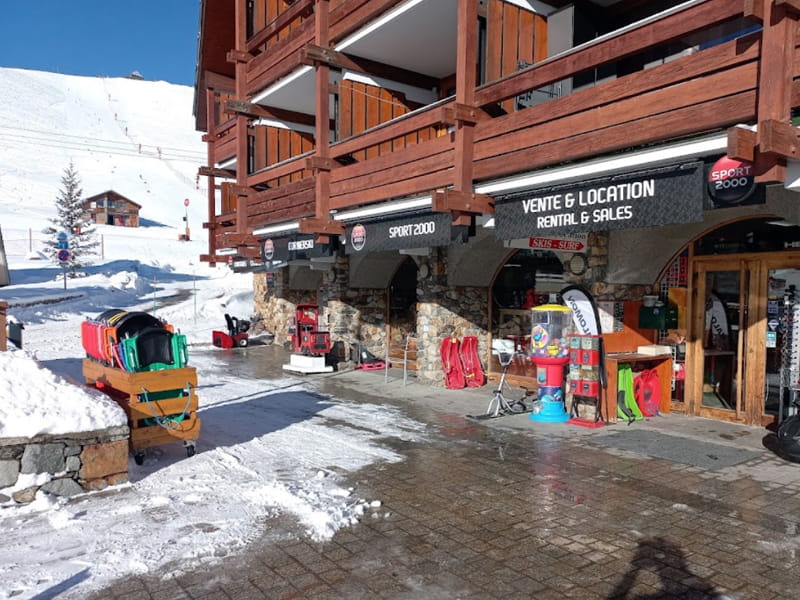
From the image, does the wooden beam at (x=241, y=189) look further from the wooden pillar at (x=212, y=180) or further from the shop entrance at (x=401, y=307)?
the wooden pillar at (x=212, y=180)

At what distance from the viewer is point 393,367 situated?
1622cm

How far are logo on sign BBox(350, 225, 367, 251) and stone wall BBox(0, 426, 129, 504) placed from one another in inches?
242

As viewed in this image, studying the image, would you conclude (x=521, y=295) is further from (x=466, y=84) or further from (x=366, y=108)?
(x=466, y=84)

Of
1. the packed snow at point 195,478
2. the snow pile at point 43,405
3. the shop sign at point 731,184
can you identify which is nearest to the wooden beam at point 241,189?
the packed snow at point 195,478

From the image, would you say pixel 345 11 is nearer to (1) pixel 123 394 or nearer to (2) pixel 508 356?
(2) pixel 508 356

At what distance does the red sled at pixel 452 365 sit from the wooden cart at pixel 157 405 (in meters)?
6.18

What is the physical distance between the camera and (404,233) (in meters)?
10.7

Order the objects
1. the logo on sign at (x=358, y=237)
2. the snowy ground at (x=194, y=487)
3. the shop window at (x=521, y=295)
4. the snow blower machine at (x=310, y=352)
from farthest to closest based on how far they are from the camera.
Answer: the snow blower machine at (x=310, y=352) → the shop window at (x=521, y=295) → the logo on sign at (x=358, y=237) → the snowy ground at (x=194, y=487)

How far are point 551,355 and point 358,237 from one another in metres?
4.26

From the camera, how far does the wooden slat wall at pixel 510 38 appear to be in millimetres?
9242

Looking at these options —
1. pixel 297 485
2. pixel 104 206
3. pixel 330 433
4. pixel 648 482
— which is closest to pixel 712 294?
pixel 648 482

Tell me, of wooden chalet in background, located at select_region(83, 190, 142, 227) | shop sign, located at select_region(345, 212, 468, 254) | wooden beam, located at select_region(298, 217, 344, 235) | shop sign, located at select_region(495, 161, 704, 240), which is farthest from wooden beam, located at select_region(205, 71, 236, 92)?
wooden chalet in background, located at select_region(83, 190, 142, 227)

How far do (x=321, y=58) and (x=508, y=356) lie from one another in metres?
6.77

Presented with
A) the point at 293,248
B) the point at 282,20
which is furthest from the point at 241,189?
the point at 282,20
